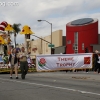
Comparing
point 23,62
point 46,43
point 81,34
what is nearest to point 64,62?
point 23,62

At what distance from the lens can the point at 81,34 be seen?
50.4 meters

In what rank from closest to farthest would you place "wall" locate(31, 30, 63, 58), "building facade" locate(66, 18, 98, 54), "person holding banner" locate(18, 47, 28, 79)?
"person holding banner" locate(18, 47, 28, 79), "building facade" locate(66, 18, 98, 54), "wall" locate(31, 30, 63, 58)

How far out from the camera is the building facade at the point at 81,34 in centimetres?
4944

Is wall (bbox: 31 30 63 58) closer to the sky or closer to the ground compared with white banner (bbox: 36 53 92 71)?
closer to the sky

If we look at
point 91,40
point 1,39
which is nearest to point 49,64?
point 1,39

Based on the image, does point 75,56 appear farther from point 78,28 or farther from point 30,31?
point 78,28

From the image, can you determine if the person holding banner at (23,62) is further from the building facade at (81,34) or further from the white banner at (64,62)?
the building facade at (81,34)

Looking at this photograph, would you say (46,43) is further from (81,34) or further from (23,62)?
(23,62)

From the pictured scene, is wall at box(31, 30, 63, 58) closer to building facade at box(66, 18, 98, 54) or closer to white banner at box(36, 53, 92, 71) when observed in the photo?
building facade at box(66, 18, 98, 54)

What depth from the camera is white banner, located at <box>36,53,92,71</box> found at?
856 inches

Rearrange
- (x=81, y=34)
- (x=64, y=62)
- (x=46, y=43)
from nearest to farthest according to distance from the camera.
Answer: (x=64, y=62) → (x=81, y=34) → (x=46, y=43)

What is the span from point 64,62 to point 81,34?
29121mm

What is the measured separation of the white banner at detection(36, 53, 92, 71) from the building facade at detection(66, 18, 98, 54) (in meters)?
27.5

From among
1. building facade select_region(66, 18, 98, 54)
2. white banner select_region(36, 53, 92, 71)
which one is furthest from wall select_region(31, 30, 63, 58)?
white banner select_region(36, 53, 92, 71)
